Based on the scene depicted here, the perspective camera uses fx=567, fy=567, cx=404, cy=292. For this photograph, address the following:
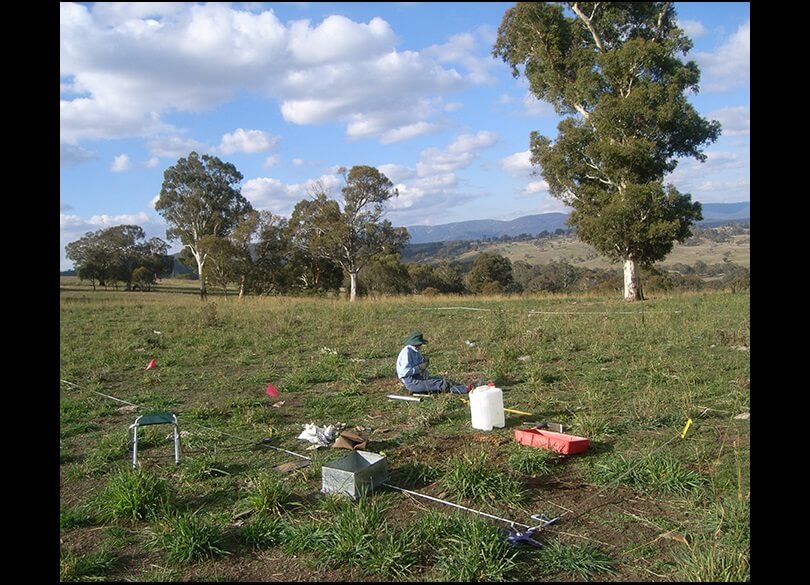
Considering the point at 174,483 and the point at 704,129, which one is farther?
the point at 704,129

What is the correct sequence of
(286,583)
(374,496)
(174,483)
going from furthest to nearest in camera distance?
1. (174,483)
2. (374,496)
3. (286,583)

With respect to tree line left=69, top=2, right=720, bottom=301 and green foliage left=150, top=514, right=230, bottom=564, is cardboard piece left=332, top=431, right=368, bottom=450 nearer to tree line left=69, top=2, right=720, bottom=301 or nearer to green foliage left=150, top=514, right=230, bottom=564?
green foliage left=150, top=514, right=230, bottom=564

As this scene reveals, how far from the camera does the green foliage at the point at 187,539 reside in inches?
130

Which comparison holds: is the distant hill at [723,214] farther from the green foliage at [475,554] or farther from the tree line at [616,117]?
the green foliage at [475,554]

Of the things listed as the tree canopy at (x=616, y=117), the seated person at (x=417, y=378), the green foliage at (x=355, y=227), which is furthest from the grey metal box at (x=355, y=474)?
the green foliage at (x=355, y=227)

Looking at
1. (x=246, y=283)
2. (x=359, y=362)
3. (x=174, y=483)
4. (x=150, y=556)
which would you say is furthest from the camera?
(x=246, y=283)

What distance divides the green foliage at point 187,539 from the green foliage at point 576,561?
1.85 meters

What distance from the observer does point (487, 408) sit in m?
5.56

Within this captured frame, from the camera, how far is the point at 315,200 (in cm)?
3397

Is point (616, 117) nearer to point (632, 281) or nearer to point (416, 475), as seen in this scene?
point (632, 281)
